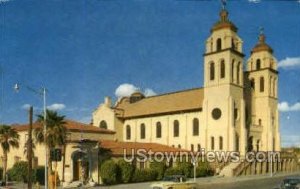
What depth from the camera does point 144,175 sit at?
51156 millimetres

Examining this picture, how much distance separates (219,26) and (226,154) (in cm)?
1938

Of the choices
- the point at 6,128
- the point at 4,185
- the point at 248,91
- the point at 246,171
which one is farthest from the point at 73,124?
the point at 248,91

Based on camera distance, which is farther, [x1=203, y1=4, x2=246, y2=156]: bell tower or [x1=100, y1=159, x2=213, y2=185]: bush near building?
[x1=203, y1=4, x2=246, y2=156]: bell tower

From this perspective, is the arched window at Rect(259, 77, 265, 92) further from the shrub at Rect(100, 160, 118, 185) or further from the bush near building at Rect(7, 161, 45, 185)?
the bush near building at Rect(7, 161, 45, 185)

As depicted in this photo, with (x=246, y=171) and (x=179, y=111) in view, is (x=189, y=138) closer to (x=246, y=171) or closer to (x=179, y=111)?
(x=179, y=111)

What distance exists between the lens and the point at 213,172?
2414 inches

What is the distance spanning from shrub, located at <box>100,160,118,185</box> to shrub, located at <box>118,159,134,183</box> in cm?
128

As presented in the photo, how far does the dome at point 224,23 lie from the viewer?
67.5 metres

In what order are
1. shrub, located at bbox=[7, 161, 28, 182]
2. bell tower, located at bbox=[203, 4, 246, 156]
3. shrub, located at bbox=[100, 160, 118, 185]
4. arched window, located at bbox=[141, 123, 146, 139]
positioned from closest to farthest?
shrub, located at bbox=[100, 160, 118, 185]
shrub, located at bbox=[7, 161, 28, 182]
bell tower, located at bbox=[203, 4, 246, 156]
arched window, located at bbox=[141, 123, 146, 139]

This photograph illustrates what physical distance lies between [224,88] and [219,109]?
3.18 metres

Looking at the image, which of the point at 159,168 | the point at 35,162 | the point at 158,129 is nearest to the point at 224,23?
the point at 158,129

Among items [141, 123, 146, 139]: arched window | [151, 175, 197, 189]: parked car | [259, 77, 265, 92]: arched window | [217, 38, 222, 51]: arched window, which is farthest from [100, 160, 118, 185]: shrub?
[259, 77, 265, 92]: arched window

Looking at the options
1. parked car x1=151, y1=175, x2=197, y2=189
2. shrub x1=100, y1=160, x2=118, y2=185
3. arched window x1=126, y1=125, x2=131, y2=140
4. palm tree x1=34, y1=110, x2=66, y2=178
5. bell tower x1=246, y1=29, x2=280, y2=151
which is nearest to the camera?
parked car x1=151, y1=175, x2=197, y2=189

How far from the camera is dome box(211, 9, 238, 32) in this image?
6750 centimetres
